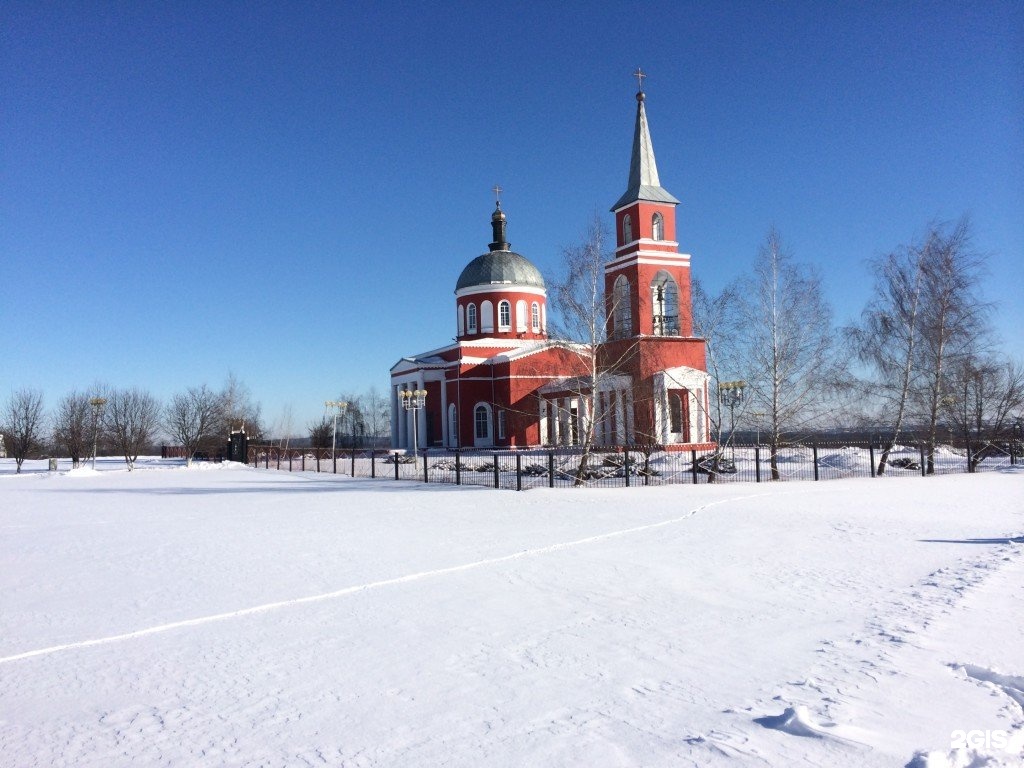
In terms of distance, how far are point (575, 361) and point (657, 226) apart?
23.0 feet

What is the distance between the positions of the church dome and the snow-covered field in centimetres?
2941

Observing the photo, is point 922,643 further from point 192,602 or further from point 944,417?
point 944,417

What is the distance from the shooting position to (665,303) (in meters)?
28.2

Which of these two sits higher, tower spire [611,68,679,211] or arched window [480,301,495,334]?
tower spire [611,68,679,211]

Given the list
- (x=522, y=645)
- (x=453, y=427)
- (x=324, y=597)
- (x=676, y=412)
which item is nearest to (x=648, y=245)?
(x=676, y=412)

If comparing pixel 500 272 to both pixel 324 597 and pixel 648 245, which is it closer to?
pixel 648 245

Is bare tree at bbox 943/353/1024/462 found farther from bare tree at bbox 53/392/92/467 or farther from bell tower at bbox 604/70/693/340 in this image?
bare tree at bbox 53/392/92/467

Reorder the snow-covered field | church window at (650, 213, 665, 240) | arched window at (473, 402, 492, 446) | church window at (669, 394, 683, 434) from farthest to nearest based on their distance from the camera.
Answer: arched window at (473, 402, 492, 446) → church window at (650, 213, 665, 240) → church window at (669, 394, 683, 434) → the snow-covered field

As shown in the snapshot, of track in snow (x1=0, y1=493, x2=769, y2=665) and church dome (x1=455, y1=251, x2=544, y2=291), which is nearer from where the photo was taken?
track in snow (x1=0, y1=493, x2=769, y2=665)

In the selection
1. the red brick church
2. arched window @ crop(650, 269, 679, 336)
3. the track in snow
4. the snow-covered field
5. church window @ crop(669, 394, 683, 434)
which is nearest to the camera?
the snow-covered field

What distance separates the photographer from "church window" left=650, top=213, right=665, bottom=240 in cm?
2959

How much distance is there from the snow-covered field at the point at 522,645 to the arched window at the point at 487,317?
95.8 ft

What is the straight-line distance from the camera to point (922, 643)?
5.21m

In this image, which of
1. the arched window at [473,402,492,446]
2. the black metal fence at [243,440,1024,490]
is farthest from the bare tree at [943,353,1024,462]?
the arched window at [473,402,492,446]
